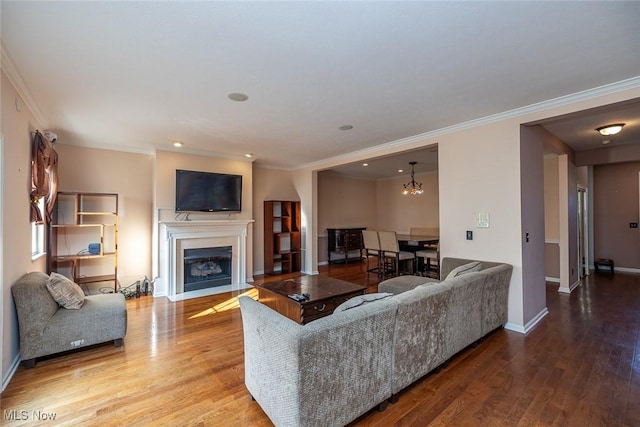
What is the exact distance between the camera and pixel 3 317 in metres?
2.27

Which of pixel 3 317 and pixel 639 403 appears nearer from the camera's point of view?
pixel 639 403

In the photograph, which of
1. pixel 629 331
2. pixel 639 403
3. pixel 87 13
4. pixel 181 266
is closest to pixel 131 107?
pixel 87 13

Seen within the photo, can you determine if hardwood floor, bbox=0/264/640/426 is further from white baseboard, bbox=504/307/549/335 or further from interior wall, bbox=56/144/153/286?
interior wall, bbox=56/144/153/286

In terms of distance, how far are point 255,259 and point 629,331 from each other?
19.7 feet

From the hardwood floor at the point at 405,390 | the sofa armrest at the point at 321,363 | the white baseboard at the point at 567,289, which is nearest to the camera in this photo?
the sofa armrest at the point at 321,363

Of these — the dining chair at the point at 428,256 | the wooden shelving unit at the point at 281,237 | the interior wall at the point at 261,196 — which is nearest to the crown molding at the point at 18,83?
the interior wall at the point at 261,196

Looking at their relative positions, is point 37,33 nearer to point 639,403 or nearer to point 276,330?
point 276,330

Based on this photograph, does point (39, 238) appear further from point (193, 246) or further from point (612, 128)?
point (612, 128)

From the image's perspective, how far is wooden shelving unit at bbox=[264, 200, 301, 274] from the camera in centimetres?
645

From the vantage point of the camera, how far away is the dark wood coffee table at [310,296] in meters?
2.82

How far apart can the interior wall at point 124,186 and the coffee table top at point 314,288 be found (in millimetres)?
3103

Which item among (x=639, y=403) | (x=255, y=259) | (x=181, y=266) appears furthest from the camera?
(x=255, y=259)

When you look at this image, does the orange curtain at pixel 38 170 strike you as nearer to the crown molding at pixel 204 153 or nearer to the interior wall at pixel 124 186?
the interior wall at pixel 124 186

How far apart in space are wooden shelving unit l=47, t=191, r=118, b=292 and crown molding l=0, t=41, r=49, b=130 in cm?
142
